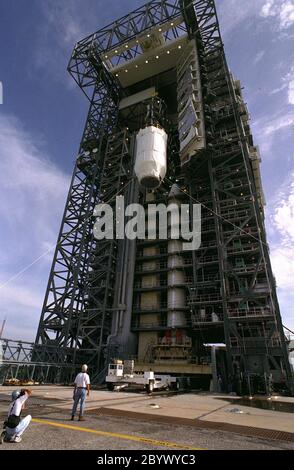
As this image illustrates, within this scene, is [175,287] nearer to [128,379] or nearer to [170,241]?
[170,241]

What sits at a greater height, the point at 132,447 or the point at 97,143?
the point at 97,143

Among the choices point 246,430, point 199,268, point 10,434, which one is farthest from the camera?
point 199,268

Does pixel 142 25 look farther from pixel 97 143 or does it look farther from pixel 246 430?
pixel 246 430

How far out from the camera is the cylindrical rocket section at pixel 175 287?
37719 millimetres

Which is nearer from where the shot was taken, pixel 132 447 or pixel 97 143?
pixel 132 447

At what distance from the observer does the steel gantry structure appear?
3152 cm

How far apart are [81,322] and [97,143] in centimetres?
3224

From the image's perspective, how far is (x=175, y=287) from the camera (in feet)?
130

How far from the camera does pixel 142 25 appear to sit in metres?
48.5

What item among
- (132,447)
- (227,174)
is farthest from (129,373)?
(227,174)

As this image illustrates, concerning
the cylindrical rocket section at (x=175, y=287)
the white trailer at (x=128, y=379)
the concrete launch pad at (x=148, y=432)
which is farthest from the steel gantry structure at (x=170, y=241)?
the concrete launch pad at (x=148, y=432)

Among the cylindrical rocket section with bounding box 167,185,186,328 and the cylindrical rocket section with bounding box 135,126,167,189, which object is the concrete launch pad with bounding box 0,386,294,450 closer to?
the cylindrical rocket section with bounding box 135,126,167,189

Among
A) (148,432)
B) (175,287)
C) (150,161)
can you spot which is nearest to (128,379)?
(148,432)

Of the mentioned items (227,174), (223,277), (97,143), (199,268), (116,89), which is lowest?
(223,277)
